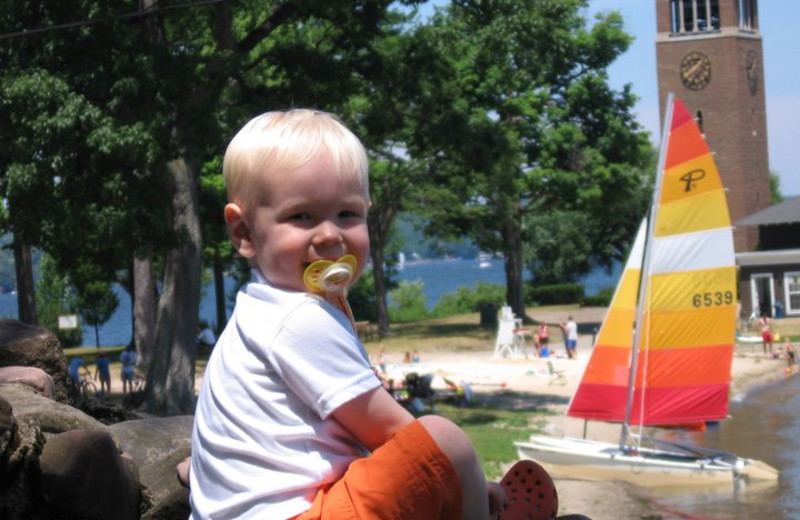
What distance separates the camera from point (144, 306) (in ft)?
108

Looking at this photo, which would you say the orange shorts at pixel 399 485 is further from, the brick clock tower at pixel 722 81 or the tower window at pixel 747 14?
the tower window at pixel 747 14

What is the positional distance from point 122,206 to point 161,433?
13419 millimetres

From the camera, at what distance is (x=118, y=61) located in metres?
18.7

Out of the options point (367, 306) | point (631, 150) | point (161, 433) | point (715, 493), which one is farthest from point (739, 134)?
point (161, 433)

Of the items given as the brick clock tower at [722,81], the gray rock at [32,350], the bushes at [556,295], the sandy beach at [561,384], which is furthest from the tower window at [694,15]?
the gray rock at [32,350]

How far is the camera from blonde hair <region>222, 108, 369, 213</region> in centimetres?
274

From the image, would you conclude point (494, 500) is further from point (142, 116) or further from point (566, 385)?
point (566, 385)

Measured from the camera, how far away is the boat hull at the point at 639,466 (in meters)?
19.8

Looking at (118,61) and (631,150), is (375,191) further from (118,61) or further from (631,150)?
(118,61)

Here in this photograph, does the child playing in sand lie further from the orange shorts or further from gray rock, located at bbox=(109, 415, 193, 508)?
gray rock, located at bbox=(109, 415, 193, 508)

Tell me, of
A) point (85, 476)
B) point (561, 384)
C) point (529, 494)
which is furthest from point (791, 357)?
point (529, 494)

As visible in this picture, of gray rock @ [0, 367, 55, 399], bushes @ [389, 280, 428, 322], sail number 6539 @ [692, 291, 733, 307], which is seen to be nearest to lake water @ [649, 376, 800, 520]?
sail number 6539 @ [692, 291, 733, 307]

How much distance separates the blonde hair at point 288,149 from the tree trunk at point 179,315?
18.4 meters

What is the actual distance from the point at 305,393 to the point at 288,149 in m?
0.56
